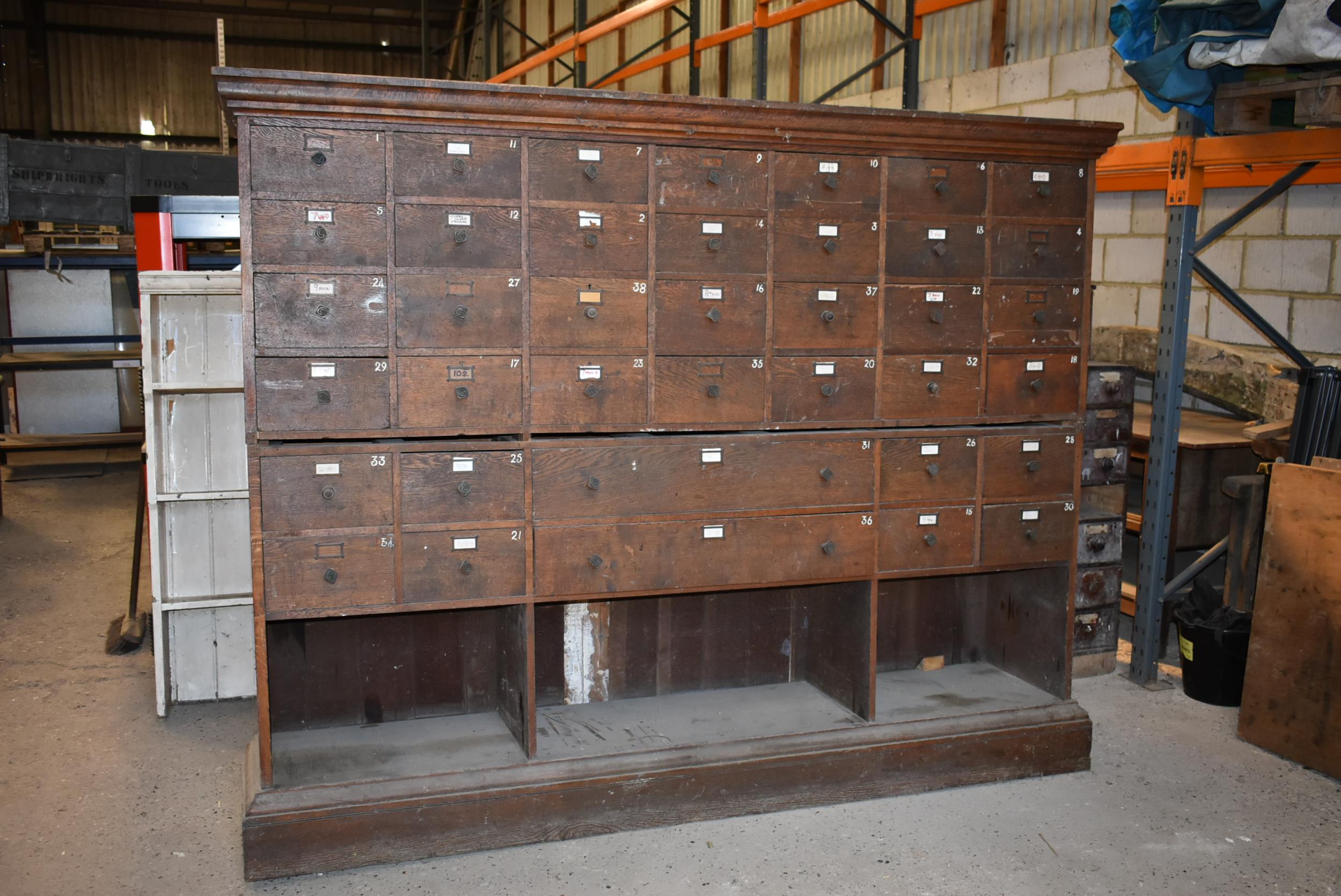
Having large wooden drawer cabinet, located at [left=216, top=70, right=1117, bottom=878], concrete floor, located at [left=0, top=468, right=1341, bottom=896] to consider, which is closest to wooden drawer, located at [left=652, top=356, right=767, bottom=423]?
large wooden drawer cabinet, located at [left=216, top=70, right=1117, bottom=878]

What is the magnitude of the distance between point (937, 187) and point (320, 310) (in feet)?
5.77

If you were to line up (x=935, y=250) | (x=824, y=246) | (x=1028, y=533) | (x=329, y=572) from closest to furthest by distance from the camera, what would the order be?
(x=329, y=572) → (x=824, y=246) → (x=935, y=250) → (x=1028, y=533)

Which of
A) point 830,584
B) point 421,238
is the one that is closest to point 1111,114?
point 830,584

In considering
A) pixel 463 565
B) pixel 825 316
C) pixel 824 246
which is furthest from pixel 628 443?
pixel 824 246

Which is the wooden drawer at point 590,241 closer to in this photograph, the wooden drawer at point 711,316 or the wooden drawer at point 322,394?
the wooden drawer at point 711,316

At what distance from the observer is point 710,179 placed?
3021 mm

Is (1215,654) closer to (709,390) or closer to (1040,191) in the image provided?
(1040,191)

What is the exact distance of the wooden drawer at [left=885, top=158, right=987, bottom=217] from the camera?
321 centimetres

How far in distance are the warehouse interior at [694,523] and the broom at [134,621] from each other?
0.12 feet

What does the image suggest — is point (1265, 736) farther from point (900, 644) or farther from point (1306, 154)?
point (1306, 154)

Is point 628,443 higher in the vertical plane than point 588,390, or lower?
lower

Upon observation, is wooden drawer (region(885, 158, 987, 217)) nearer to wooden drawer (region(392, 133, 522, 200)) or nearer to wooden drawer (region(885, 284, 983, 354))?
wooden drawer (region(885, 284, 983, 354))

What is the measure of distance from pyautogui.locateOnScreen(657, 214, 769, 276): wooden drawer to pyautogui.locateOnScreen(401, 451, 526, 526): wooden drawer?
679mm

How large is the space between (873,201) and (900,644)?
1621 mm
